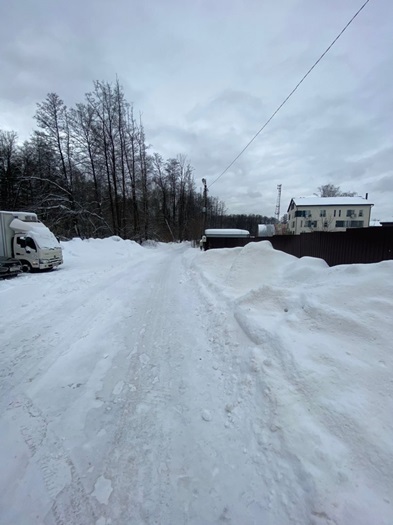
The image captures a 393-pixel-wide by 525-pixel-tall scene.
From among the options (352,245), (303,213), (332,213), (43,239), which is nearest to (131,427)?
(352,245)

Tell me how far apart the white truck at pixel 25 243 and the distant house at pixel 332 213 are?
5575 cm

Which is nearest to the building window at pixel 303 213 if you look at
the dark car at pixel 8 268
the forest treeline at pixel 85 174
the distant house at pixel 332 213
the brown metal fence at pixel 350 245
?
the distant house at pixel 332 213

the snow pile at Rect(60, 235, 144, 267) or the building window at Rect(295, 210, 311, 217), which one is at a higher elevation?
the building window at Rect(295, 210, 311, 217)

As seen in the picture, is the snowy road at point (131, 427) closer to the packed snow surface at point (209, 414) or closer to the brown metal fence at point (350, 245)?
the packed snow surface at point (209, 414)

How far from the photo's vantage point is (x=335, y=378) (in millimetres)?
2898

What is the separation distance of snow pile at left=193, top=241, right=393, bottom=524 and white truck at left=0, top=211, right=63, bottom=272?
11.1m

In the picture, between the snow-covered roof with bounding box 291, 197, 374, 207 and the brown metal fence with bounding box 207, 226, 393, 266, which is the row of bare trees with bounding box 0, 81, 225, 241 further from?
the snow-covered roof with bounding box 291, 197, 374, 207

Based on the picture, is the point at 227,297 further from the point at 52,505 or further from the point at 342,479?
the point at 52,505

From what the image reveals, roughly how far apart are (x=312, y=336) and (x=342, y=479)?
2.11 m

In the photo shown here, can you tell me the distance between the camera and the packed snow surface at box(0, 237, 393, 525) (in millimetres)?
1848

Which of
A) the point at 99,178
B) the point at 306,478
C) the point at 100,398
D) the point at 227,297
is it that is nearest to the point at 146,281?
the point at 227,297

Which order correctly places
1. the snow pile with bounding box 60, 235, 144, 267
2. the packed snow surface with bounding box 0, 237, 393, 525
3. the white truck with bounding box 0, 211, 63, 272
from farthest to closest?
1. the snow pile with bounding box 60, 235, 144, 267
2. the white truck with bounding box 0, 211, 63, 272
3. the packed snow surface with bounding box 0, 237, 393, 525

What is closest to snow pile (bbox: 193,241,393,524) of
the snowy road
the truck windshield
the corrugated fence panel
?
the snowy road

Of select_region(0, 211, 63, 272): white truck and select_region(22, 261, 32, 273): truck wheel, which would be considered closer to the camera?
select_region(0, 211, 63, 272): white truck
